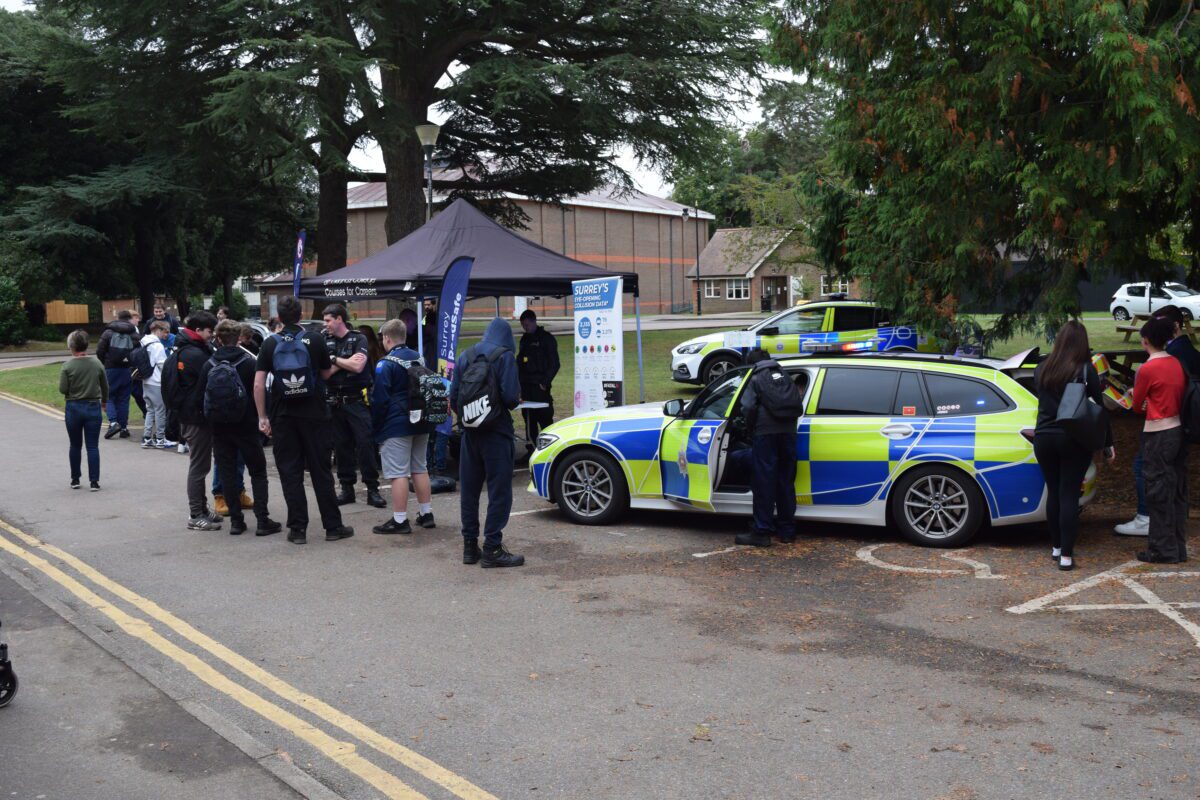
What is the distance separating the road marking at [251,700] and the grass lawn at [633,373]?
1003cm

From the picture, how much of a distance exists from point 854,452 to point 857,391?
0.55 metres

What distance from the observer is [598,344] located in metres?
12.5

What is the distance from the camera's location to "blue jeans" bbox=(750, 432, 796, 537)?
8602 millimetres

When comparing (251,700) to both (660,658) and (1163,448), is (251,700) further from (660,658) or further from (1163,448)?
(1163,448)

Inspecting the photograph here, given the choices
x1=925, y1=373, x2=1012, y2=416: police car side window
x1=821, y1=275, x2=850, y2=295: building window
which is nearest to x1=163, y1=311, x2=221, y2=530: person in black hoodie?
x1=925, y1=373, x2=1012, y2=416: police car side window

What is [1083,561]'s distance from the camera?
813cm

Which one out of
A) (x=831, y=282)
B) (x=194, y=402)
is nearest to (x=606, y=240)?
(x=831, y=282)

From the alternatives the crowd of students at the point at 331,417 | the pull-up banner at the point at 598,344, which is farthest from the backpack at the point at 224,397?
the pull-up banner at the point at 598,344

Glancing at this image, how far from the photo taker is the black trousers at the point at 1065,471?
7.71 m

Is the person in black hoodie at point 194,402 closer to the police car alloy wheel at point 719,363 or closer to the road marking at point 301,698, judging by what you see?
the road marking at point 301,698

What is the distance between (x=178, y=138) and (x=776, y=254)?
17270mm

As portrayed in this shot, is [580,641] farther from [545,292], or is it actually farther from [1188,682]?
[545,292]

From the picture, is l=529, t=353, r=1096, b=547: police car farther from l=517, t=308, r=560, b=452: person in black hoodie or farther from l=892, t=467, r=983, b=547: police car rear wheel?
l=517, t=308, r=560, b=452: person in black hoodie

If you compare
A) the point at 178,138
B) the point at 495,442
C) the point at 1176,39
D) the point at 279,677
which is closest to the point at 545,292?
the point at 495,442
